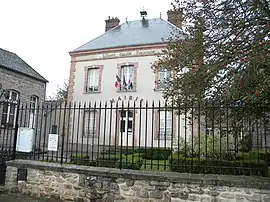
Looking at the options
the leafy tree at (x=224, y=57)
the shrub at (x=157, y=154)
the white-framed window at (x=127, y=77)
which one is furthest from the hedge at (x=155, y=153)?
the white-framed window at (x=127, y=77)

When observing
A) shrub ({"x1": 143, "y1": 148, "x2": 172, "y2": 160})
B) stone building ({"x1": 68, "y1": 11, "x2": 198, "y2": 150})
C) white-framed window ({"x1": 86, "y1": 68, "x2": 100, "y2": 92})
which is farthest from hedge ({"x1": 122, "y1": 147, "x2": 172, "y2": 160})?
white-framed window ({"x1": 86, "y1": 68, "x2": 100, "y2": 92})

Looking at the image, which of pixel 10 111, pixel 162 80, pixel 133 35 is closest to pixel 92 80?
pixel 133 35

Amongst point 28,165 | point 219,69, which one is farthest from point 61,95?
point 219,69

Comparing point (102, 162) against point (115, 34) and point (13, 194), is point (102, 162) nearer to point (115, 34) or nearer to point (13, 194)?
point (13, 194)

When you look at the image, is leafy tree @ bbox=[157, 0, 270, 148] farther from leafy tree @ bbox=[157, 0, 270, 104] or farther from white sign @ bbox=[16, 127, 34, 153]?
white sign @ bbox=[16, 127, 34, 153]

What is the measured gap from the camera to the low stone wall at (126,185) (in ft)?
15.5

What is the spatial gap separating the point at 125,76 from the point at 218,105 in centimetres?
1263

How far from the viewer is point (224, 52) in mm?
5254

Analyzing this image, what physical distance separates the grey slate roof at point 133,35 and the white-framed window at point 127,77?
1.50m

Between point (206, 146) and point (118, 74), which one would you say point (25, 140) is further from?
point (118, 74)

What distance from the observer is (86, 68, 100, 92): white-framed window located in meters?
18.4

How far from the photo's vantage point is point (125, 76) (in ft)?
58.4

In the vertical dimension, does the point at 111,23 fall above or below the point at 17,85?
above

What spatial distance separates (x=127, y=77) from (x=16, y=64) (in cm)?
708
